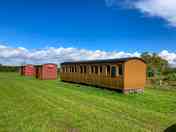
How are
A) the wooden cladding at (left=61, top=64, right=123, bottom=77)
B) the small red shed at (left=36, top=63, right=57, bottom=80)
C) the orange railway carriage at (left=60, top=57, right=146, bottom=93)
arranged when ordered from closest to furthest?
1. the orange railway carriage at (left=60, top=57, right=146, bottom=93)
2. the wooden cladding at (left=61, top=64, right=123, bottom=77)
3. the small red shed at (left=36, top=63, right=57, bottom=80)

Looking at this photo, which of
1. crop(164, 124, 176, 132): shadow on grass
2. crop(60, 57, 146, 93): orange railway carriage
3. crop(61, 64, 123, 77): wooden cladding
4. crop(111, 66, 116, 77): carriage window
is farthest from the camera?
crop(111, 66, 116, 77): carriage window

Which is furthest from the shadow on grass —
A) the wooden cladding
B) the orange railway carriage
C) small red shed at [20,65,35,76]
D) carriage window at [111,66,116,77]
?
small red shed at [20,65,35,76]

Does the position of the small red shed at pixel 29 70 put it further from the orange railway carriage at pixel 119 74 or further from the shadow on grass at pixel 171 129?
the shadow on grass at pixel 171 129

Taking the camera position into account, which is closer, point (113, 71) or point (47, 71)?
point (113, 71)

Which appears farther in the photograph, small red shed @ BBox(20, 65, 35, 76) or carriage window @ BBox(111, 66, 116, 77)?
small red shed @ BBox(20, 65, 35, 76)

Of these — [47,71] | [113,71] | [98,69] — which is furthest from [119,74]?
[47,71]

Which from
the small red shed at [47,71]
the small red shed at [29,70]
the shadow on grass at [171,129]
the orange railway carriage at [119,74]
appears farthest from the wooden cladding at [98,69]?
the small red shed at [29,70]

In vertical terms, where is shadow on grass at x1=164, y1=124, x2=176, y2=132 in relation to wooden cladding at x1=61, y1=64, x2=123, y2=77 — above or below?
below

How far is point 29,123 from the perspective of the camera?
285 inches

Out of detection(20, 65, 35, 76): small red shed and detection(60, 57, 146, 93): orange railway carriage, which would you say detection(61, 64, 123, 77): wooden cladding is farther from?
detection(20, 65, 35, 76): small red shed

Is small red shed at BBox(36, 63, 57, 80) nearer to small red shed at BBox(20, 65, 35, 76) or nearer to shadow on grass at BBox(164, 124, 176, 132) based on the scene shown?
small red shed at BBox(20, 65, 35, 76)

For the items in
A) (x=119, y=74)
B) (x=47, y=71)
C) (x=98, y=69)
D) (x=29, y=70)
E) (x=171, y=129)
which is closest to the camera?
(x=171, y=129)

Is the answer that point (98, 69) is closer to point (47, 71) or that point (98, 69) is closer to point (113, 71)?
point (113, 71)

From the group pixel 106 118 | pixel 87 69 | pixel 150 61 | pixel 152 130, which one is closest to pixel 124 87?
pixel 87 69
